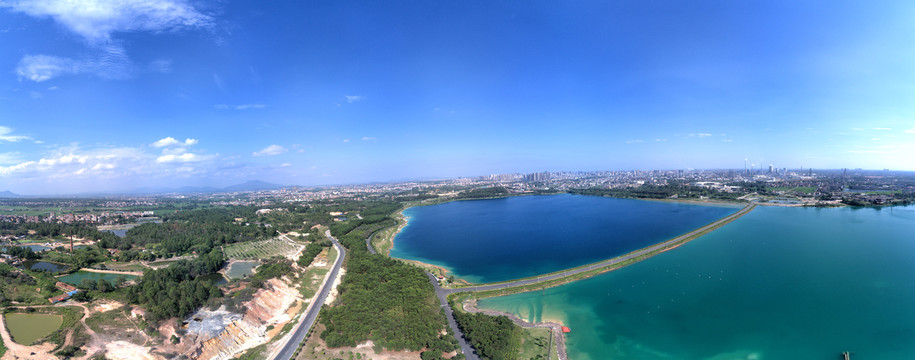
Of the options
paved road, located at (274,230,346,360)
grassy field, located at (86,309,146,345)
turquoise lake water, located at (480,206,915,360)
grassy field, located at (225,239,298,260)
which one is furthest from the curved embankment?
grassy field, located at (225,239,298,260)

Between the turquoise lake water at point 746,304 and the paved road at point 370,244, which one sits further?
the paved road at point 370,244

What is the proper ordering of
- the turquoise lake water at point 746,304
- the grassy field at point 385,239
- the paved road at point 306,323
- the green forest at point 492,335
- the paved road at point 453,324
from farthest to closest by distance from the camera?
the grassy field at point 385,239 < the turquoise lake water at point 746,304 < the paved road at point 306,323 < the paved road at point 453,324 < the green forest at point 492,335

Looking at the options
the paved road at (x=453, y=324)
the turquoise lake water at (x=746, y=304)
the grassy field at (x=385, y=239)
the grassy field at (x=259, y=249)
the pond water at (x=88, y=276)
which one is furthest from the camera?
the grassy field at (x=385, y=239)

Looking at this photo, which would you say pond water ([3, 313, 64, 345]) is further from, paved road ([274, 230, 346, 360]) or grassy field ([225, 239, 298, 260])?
grassy field ([225, 239, 298, 260])

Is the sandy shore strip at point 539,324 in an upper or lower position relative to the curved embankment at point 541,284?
lower

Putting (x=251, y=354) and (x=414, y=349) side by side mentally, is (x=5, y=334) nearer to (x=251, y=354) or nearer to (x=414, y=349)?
(x=251, y=354)

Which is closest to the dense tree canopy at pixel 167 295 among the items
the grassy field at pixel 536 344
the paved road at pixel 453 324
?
the paved road at pixel 453 324

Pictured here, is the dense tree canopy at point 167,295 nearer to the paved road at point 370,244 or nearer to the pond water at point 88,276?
the pond water at point 88,276

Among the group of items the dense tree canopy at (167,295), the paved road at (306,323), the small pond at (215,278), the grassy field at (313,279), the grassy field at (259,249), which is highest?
the dense tree canopy at (167,295)
